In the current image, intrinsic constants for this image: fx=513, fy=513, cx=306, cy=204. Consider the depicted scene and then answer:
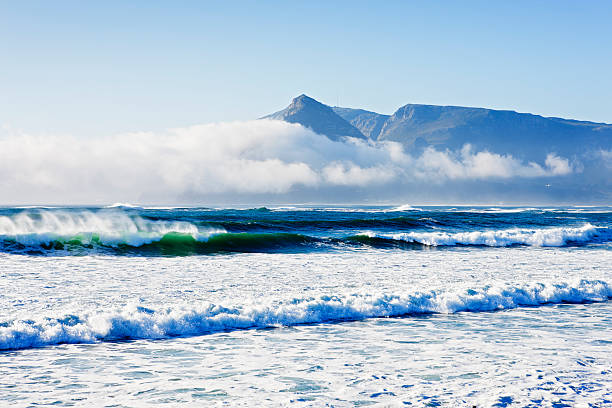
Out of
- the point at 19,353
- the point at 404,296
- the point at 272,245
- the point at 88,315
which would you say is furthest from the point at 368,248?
the point at 19,353

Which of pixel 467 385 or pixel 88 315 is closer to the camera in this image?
pixel 467 385

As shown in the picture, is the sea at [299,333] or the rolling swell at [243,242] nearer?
the sea at [299,333]

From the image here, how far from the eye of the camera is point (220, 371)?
20.3 ft

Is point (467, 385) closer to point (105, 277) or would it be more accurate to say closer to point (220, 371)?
point (220, 371)

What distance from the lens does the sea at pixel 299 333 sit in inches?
215

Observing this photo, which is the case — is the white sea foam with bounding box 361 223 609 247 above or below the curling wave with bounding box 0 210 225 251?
below

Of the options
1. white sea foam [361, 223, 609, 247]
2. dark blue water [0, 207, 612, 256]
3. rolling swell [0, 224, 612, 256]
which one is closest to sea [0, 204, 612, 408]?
rolling swell [0, 224, 612, 256]

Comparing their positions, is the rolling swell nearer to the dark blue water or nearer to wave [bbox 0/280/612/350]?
the dark blue water

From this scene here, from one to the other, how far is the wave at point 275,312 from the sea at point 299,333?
0.03 meters

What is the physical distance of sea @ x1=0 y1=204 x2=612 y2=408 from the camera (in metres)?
5.46

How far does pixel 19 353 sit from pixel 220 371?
2923mm

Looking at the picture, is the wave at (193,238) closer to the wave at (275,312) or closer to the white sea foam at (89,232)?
the white sea foam at (89,232)

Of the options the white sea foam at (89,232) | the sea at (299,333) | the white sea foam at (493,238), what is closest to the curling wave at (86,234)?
the white sea foam at (89,232)

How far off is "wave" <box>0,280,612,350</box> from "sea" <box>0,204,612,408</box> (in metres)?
0.03
